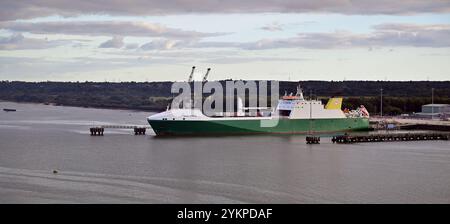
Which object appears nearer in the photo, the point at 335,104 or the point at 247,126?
the point at 247,126

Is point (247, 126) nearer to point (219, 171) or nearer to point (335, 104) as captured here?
point (335, 104)

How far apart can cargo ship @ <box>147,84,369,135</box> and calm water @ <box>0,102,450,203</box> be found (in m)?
2.66

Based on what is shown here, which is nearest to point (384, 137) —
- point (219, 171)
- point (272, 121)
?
point (272, 121)

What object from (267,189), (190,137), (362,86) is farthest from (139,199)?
(362,86)

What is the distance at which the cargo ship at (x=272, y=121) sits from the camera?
39.7 meters

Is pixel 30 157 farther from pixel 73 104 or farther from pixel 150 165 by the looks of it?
pixel 73 104

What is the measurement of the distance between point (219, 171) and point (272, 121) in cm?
1833

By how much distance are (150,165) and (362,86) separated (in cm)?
9852

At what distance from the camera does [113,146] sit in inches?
1315

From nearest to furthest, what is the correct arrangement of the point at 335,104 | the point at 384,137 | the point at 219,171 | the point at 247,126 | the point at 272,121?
the point at 219,171, the point at 384,137, the point at 247,126, the point at 272,121, the point at 335,104

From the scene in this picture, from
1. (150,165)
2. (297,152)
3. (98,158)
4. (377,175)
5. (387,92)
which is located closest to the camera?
(377,175)

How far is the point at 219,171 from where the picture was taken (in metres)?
24.5

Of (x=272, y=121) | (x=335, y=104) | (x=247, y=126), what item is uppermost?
(x=335, y=104)

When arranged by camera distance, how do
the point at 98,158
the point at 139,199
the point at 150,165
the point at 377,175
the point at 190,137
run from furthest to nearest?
the point at 190,137
the point at 98,158
the point at 150,165
the point at 377,175
the point at 139,199
